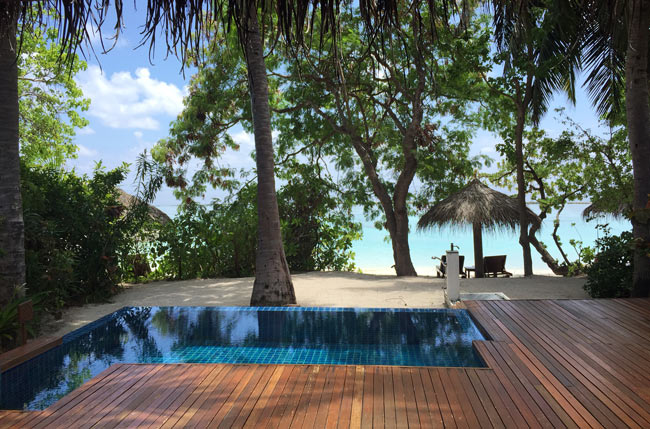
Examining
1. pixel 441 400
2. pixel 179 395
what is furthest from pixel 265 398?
pixel 441 400

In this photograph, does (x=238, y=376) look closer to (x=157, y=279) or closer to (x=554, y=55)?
(x=157, y=279)

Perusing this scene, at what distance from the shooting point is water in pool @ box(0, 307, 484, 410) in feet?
13.6

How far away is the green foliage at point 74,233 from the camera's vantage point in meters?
6.22

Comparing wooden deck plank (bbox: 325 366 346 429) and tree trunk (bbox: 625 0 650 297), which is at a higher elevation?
tree trunk (bbox: 625 0 650 297)

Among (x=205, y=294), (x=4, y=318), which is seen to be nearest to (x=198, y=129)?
(x=205, y=294)

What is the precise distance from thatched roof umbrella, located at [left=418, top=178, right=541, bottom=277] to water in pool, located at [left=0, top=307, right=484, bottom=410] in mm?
4801

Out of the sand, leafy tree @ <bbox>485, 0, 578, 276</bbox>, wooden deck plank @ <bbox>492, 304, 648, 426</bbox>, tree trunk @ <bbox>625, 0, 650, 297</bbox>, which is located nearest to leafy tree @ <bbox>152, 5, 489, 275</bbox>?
leafy tree @ <bbox>485, 0, 578, 276</bbox>

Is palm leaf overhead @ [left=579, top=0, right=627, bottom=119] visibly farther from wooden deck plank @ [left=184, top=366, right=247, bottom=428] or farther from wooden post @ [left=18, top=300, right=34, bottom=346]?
A: wooden post @ [left=18, top=300, right=34, bottom=346]

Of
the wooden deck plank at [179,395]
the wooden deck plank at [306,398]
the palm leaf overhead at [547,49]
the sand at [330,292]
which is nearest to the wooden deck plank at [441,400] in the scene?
the wooden deck plank at [306,398]

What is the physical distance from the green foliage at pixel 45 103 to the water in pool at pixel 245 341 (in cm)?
1107

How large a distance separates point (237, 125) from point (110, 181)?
16.0 ft

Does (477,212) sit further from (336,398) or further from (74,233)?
(336,398)

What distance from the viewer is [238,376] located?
340 centimetres

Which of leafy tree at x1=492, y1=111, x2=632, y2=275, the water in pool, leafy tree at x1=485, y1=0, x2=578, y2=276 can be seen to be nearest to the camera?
the water in pool
